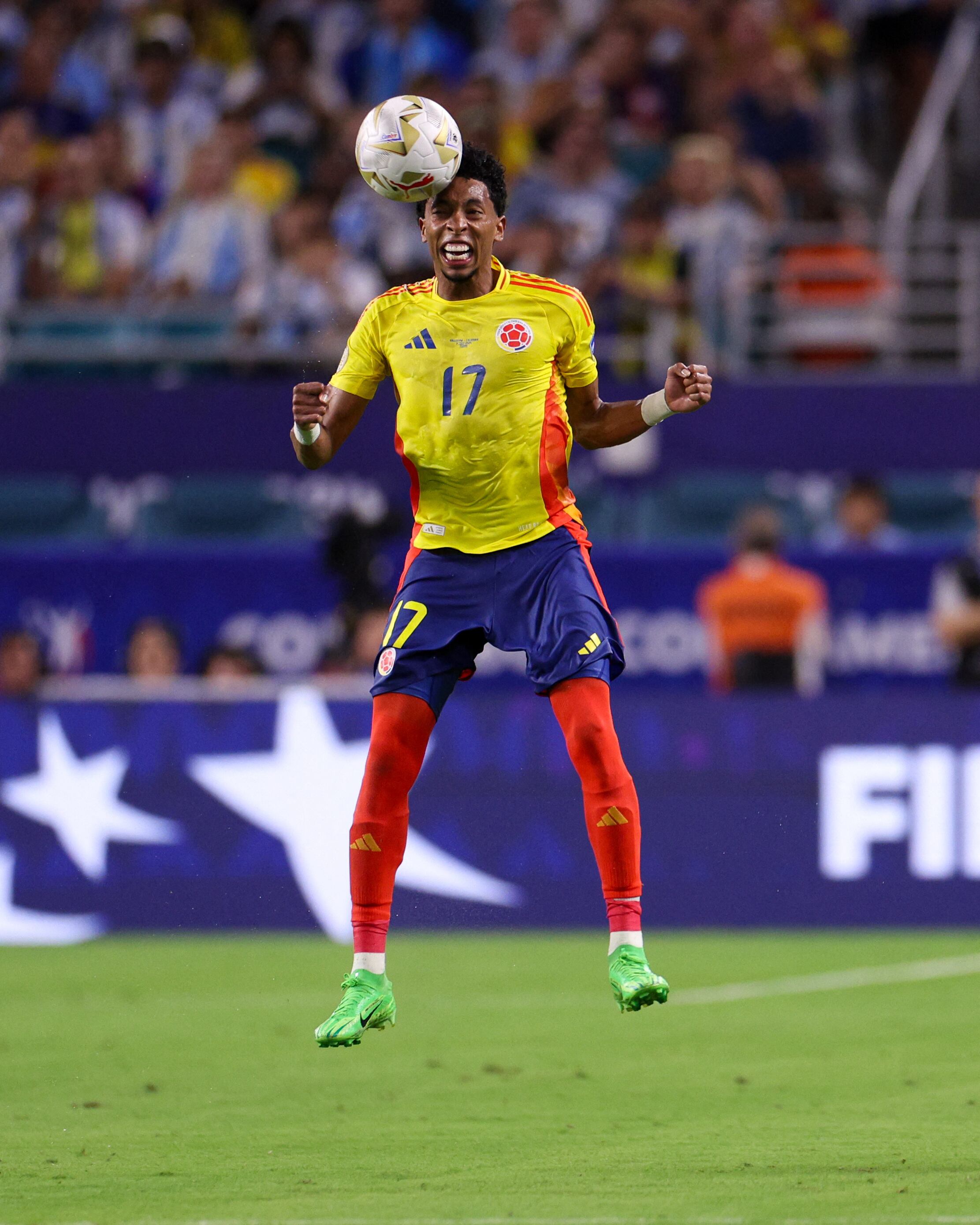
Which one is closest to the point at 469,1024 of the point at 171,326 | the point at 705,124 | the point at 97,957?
the point at 97,957

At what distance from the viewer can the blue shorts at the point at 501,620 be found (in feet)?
21.6

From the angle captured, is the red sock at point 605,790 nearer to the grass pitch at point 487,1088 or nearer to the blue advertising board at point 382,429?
the grass pitch at point 487,1088

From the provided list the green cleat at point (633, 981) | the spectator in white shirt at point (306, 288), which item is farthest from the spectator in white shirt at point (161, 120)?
the green cleat at point (633, 981)

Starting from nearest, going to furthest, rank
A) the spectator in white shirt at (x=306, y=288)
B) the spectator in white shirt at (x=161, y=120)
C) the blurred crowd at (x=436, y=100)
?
the spectator in white shirt at (x=306, y=288) → the blurred crowd at (x=436, y=100) → the spectator in white shirt at (x=161, y=120)

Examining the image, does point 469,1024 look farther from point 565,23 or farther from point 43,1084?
point 565,23

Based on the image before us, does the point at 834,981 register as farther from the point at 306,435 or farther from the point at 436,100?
the point at 436,100

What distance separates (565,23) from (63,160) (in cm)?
392

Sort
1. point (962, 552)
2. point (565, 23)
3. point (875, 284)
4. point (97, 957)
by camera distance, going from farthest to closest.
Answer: point (565, 23), point (875, 284), point (962, 552), point (97, 957)

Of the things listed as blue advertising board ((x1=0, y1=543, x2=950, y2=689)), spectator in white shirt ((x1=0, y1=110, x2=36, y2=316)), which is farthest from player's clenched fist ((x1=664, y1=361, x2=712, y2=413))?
spectator in white shirt ((x1=0, y1=110, x2=36, y2=316))

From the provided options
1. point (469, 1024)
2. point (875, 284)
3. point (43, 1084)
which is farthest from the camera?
point (875, 284)

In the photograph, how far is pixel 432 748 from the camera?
1144cm

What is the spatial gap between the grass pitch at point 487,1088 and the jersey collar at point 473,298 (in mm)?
2629

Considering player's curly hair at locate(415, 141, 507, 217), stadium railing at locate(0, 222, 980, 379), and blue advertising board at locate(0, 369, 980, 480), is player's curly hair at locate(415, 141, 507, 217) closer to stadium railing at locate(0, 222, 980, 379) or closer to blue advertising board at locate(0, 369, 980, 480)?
A: stadium railing at locate(0, 222, 980, 379)

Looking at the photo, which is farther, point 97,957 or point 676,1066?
point 97,957
